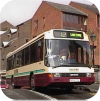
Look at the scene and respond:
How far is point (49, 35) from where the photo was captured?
465 inches

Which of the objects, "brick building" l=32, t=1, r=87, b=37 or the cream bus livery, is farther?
"brick building" l=32, t=1, r=87, b=37

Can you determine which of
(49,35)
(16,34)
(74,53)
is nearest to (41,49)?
(49,35)

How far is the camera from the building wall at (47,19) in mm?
46750

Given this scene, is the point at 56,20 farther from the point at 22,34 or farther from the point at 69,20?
the point at 22,34

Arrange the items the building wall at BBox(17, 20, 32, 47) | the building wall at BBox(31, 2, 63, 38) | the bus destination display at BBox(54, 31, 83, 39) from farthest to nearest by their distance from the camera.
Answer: the building wall at BBox(31, 2, 63, 38), the building wall at BBox(17, 20, 32, 47), the bus destination display at BBox(54, 31, 83, 39)

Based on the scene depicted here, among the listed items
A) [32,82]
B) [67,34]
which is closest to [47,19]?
[32,82]

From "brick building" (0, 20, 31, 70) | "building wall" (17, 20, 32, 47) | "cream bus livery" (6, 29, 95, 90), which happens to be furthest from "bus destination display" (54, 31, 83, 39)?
"building wall" (17, 20, 32, 47)

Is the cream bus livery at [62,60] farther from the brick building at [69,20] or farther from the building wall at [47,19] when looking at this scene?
the building wall at [47,19]

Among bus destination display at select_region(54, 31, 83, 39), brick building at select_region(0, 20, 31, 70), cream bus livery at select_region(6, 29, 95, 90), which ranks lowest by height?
cream bus livery at select_region(6, 29, 95, 90)

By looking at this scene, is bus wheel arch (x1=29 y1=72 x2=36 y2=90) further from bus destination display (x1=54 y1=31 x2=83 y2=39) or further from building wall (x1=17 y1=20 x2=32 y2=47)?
building wall (x1=17 y1=20 x2=32 y2=47)

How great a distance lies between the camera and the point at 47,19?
157ft

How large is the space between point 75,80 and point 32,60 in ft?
9.82

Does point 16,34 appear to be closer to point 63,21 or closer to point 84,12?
point 63,21

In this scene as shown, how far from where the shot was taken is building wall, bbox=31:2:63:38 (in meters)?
46.8
